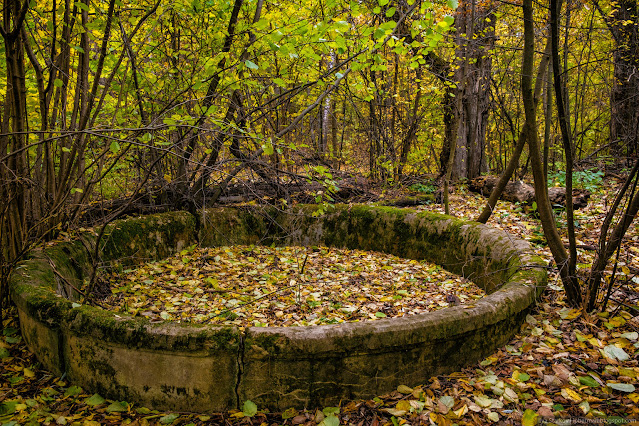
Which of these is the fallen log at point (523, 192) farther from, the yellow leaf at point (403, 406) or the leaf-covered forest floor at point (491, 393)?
the yellow leaf at point (403, 406)

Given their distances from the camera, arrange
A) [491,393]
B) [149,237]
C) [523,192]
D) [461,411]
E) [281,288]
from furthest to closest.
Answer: [523,192] → [149,237] → [281,288] → [491,393] → [461,411]

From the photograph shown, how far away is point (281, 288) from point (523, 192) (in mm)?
4949

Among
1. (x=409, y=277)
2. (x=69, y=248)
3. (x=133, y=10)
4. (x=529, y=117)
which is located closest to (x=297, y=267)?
(x=409, y=277)

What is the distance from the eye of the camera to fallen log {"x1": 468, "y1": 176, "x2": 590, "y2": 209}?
19.7 feet

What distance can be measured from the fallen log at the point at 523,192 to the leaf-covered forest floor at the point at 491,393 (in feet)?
10.9

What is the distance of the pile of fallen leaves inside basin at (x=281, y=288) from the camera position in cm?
372

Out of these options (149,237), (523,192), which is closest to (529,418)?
(149,237)

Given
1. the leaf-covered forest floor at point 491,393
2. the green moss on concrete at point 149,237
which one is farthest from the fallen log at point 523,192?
the green moss on concrete at point 149,237

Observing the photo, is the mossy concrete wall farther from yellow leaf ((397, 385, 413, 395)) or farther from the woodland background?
the woodland background

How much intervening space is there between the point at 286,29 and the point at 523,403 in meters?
3.60

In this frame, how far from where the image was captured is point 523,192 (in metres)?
6.86

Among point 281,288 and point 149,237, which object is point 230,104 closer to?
point 149,237

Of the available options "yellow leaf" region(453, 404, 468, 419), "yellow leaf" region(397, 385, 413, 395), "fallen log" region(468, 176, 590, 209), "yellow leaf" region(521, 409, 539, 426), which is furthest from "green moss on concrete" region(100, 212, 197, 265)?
"fallen log" region(468, 176, 590, 209)

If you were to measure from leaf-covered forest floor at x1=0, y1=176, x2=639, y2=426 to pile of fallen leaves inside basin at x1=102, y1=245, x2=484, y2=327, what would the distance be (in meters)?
1.05
